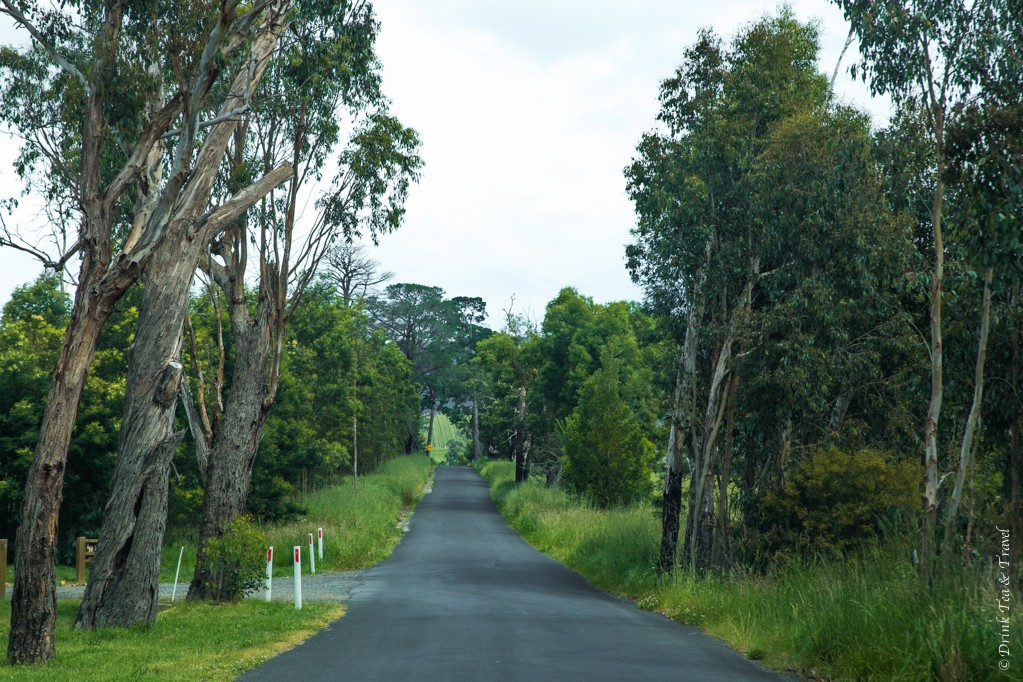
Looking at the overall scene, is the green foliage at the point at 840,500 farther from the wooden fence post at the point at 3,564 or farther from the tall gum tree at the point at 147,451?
the wooden fence post at the point at 3,564

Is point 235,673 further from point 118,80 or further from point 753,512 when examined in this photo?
point 753,512

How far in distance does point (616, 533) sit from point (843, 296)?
418 inches

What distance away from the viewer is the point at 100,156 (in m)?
15.1

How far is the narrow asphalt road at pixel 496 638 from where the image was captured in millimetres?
10602

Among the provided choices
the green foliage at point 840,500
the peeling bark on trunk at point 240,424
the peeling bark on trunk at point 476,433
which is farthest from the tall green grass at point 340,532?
the peeling bark on trunk at point 476,433

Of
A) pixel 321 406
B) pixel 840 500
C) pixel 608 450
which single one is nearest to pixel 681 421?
pixel 840 500

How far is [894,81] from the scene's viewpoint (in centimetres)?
1619

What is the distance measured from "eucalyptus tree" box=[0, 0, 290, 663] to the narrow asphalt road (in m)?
3.31

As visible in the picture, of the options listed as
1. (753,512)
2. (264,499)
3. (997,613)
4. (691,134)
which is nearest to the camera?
(997,613)

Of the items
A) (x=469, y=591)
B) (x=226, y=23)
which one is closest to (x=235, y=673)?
(x=226, y=23)

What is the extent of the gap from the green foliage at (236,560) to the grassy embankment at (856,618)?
7.43 meters

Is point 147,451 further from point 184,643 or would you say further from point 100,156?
point 100,156

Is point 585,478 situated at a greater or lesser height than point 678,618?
greater

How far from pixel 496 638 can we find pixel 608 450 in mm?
30171
